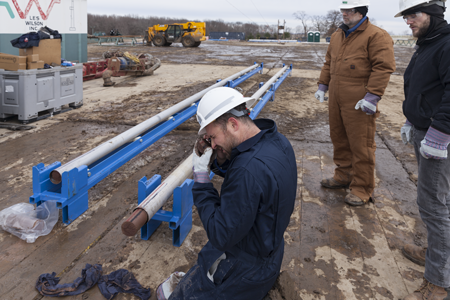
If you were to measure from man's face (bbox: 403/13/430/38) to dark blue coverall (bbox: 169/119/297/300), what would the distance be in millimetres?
1315

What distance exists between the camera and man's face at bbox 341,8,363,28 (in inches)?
130

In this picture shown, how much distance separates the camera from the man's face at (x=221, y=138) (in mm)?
1787

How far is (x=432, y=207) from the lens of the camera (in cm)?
230

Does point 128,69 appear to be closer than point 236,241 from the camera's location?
No

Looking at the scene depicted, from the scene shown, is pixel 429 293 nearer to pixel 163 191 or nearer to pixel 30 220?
pixel 163 191

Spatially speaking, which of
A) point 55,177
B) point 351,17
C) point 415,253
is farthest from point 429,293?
point 55,177

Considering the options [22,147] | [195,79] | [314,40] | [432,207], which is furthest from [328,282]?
[314,40]

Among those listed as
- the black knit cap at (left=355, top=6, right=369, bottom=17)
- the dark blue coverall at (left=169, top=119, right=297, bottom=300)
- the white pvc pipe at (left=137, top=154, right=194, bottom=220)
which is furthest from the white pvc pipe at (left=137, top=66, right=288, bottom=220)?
the black knit cap at (left=355, top=6, right=369, bottom=17)

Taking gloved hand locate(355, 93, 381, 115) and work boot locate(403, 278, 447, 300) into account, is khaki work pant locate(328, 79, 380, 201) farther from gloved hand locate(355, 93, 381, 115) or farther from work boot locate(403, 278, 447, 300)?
work boot locate(403, 278, 447, 300)

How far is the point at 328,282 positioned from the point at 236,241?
3.94 ft

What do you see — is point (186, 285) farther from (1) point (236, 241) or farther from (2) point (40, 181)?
(2) point (40, 181)

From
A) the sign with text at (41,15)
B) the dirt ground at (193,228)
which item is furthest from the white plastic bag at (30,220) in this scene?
the sign with text at (41,15)

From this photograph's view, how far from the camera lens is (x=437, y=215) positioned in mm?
2289

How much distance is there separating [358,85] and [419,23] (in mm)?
1138
